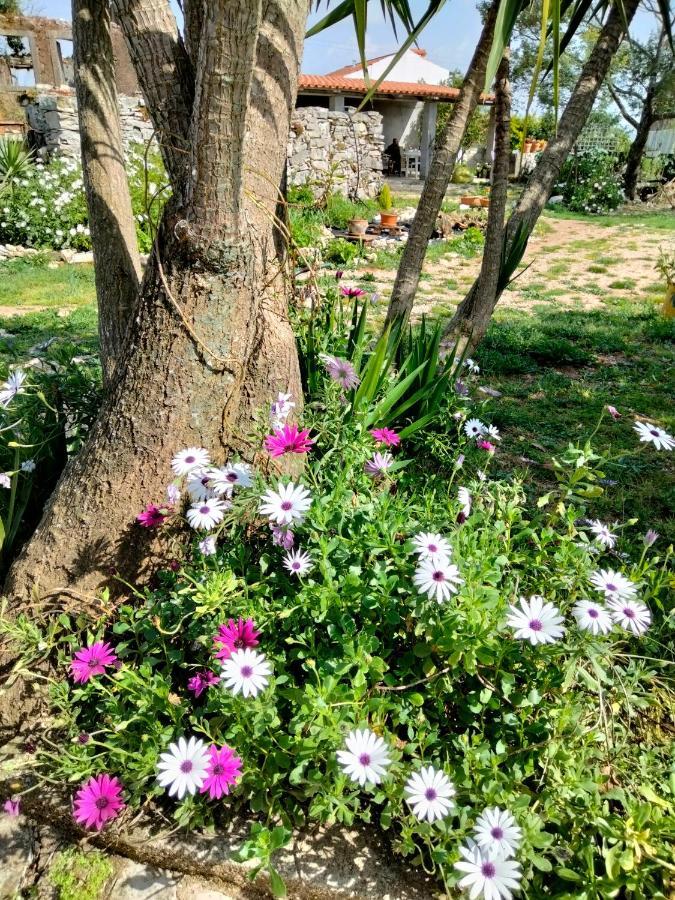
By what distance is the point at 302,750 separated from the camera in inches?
48.8

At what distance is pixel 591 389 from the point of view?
13.4 feet

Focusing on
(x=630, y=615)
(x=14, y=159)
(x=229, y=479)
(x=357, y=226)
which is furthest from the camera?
(x=357, y=226)

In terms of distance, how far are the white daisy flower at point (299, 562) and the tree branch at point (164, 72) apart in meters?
1.03

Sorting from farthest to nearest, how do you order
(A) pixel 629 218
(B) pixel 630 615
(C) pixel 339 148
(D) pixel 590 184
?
(D) pixel 590 184 < (A) pixel 629 218 < (C) pixel 339 148 < (B) pixel 630 615

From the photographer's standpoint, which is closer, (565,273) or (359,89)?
(565,273)

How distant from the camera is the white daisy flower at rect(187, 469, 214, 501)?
5.09 ft

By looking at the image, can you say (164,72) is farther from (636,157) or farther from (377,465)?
(636,157)

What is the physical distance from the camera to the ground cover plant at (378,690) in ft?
3.93

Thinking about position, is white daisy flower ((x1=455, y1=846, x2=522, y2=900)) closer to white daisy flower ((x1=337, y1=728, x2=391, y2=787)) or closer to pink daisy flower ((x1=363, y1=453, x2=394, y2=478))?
white daisy flower ((x1=337, y1=728, x2=391, y2=787))

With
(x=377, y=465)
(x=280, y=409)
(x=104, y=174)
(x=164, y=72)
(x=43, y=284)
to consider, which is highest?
(x=164, y=72)

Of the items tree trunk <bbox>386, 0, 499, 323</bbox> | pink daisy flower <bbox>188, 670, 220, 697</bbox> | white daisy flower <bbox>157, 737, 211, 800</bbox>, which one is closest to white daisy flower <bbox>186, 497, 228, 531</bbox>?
pink daisy flower <bbox>188, 670, 220, 697</bbox>

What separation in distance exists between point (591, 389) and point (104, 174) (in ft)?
10.6

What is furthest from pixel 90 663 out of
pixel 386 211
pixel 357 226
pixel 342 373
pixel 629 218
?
pixel 629 218

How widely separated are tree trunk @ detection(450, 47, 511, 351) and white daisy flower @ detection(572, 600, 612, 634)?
5.79ft
